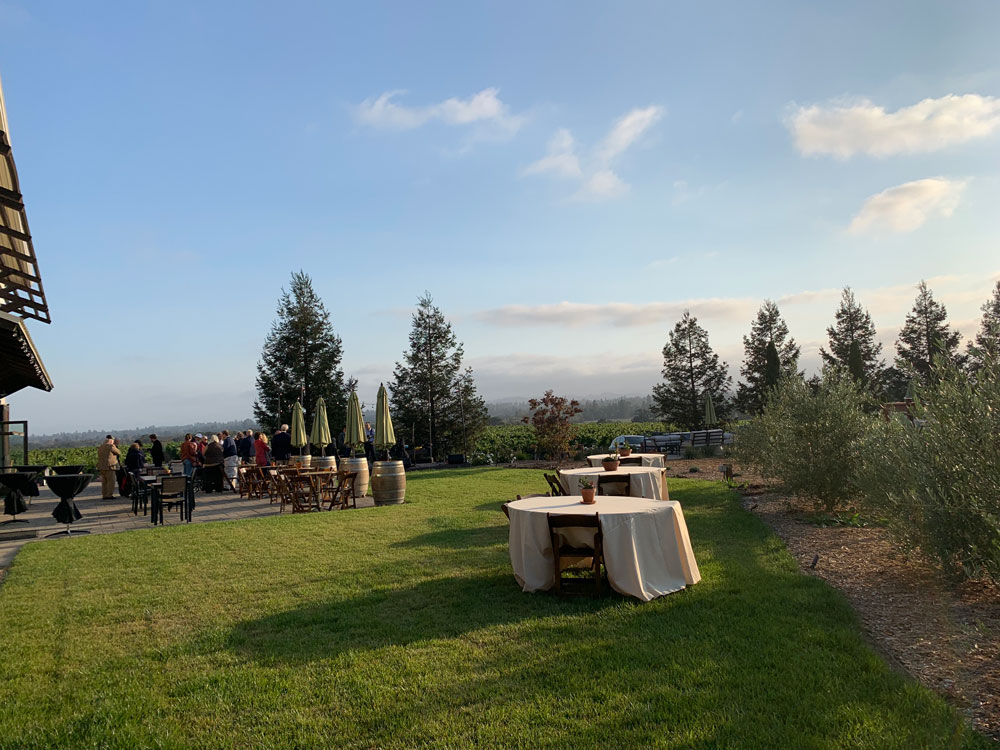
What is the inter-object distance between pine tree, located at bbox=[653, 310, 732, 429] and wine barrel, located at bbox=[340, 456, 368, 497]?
77.9ft

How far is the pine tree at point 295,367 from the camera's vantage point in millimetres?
28475

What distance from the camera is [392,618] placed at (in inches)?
199

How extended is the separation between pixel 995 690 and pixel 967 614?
1.61 metres

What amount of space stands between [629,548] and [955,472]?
2460mm

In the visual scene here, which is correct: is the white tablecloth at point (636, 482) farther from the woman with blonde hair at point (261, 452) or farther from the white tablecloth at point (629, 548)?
the woman with blonde hair at point (261, 452)

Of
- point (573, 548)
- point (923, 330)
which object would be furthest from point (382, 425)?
point (923, 330)

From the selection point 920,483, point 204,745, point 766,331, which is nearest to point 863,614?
point 920,483

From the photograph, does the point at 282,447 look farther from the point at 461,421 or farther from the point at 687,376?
the point at 687,376

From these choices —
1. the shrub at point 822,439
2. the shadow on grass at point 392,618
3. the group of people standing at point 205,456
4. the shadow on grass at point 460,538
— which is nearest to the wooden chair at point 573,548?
the shadow on grass at point 392,618

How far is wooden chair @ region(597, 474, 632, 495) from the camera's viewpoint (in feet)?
28.6

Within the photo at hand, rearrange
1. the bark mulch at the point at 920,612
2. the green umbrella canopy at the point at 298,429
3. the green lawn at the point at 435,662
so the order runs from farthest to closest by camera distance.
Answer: the green umbrella canopy at the point at 298,429, the bark mulch at the point at 920,612, the green lawn at the point at 435,662

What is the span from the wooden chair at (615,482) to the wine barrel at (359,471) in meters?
6.74

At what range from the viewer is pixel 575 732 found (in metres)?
3.08

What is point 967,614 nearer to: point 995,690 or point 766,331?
point 995,690
